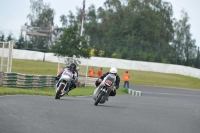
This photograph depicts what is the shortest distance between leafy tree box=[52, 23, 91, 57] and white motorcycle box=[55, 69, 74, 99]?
85.9 ft

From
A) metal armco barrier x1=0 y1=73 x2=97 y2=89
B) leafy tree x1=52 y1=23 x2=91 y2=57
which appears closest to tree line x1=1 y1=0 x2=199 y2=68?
leafy tree x1=52 y1=23 x2=91 y2=57

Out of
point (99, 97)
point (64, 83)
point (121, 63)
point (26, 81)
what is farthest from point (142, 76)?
point (99, 97)

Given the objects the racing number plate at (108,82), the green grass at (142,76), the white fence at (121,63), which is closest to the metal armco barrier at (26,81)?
the racing number plate at (108,82)

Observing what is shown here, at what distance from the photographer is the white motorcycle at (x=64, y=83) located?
802 inches

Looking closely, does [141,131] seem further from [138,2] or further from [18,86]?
[138,2]

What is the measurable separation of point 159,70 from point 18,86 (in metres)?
36.4

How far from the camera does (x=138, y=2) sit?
10125cm

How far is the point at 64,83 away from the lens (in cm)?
2047

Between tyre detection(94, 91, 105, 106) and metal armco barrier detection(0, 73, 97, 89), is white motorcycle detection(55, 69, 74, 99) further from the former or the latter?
metal armco barrier detection(0, 73, 97, 89)

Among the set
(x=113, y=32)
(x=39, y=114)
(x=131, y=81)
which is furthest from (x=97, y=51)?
(x=39, y=114)

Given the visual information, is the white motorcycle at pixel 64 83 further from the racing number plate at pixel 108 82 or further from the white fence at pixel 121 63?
the white fence at pixel 121 63

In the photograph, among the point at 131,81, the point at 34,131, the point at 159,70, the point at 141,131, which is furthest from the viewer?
the point at 159,70

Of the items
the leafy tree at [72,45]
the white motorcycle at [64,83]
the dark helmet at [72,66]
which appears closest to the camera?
the white motorcycle at [64,83]

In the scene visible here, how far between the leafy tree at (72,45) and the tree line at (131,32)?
14.9 meters
